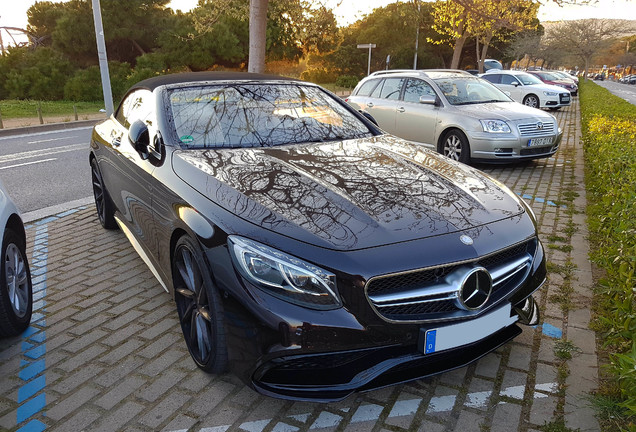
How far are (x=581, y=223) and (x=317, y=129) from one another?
3.42 metres

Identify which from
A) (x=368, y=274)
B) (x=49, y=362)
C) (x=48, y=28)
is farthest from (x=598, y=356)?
(x=48, y=28)

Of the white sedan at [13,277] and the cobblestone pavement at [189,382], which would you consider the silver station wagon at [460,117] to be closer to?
the cobblestone pavement at [189,382]

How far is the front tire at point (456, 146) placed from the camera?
8.35m

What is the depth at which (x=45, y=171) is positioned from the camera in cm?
902

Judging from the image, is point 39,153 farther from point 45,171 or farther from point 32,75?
point 32,75

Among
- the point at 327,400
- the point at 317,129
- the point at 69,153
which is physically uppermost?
the point at 317,129

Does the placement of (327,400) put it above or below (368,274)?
below

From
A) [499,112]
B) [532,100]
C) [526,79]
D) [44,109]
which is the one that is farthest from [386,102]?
[44,109]

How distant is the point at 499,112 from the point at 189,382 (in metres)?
7.14

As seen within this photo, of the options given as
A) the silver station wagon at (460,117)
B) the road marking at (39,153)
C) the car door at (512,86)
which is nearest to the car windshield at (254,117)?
the silver station wagon at (460,117)

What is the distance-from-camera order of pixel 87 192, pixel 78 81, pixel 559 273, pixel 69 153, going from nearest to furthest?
1. pixel 559 273
2. pixel 87 192
3. pixel 69 153
4. pixel 78 81

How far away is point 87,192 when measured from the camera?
753 cm

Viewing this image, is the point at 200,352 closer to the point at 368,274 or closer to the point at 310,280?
the point at 310,280

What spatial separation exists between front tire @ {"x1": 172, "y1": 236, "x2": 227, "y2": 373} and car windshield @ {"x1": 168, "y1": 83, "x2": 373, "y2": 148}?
91 cm
